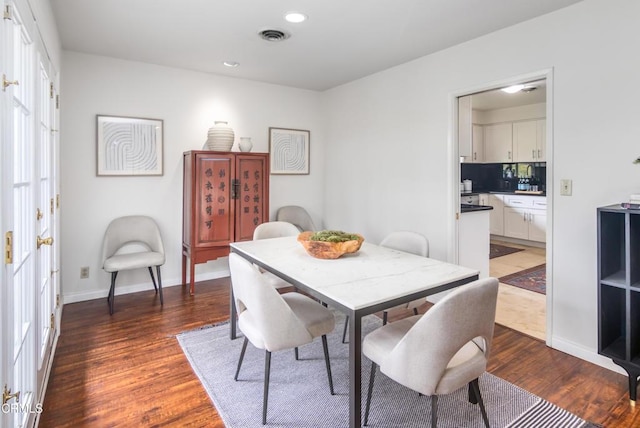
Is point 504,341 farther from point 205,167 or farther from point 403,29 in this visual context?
point 205,167

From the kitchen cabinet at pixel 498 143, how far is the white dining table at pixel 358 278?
5.35m

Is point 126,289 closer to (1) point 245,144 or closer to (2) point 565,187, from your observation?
(1) point 245,144

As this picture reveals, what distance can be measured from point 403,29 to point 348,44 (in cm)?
53

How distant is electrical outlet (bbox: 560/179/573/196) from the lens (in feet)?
8.42

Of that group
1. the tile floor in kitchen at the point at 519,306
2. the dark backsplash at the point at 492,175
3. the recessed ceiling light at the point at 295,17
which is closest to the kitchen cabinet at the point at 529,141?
the dark backsplash at the point at 492,175

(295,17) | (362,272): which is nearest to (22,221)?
(362,272)

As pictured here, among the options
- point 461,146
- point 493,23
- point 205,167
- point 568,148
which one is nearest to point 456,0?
point 493,23

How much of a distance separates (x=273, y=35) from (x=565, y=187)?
Result: 2.47 meters

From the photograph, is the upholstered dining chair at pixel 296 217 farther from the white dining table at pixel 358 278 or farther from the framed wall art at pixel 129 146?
the white dining table at pixel 358 278

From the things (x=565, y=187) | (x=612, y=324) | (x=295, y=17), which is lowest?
(x=612, y=324)

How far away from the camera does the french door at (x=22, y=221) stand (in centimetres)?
132

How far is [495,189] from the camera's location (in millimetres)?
7352

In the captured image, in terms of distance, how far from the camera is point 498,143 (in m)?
7.02

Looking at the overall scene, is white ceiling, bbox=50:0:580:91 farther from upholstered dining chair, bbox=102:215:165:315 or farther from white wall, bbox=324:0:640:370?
upholstered dining chair, bbox=102:215:165:315
